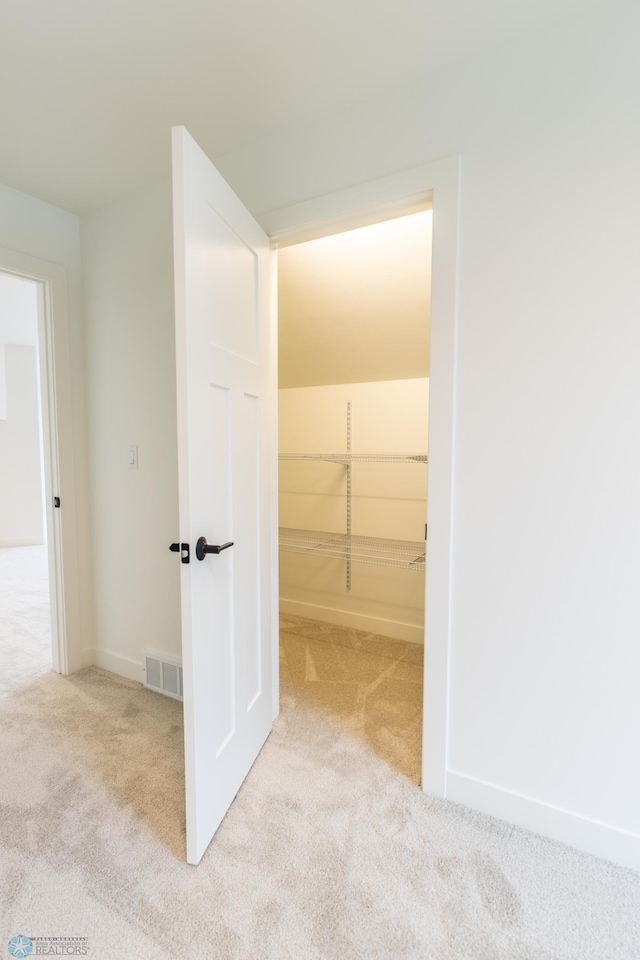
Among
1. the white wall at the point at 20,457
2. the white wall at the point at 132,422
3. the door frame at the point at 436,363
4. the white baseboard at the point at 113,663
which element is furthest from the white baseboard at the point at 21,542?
the door frame at the point at 436,363

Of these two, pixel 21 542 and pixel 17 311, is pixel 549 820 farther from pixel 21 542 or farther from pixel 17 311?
pixel 21 542

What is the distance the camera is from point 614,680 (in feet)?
Result: 4.00

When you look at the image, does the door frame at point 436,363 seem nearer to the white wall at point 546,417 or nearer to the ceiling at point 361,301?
the white wall at point 546,417

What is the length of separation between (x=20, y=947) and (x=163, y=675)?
1.09 meters

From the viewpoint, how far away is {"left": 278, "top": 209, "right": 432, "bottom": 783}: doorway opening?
198 centimetres

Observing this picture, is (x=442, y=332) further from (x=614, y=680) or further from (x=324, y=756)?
(x=324, y=756)

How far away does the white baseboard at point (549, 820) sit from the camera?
4.01ft

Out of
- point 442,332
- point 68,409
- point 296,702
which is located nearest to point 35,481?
point 68,409

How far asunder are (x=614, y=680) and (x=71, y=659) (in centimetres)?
244

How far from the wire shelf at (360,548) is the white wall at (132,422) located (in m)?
0.92

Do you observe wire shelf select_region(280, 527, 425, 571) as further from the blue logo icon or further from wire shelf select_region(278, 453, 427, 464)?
the blue logo icon

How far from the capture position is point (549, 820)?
51.5 inches

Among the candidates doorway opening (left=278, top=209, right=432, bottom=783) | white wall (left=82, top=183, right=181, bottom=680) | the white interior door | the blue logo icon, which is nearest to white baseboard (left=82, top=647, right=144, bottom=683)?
white wall (left=82, top=183, right=181, bottom=680)

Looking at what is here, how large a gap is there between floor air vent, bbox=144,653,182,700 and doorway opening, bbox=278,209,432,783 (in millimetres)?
521
